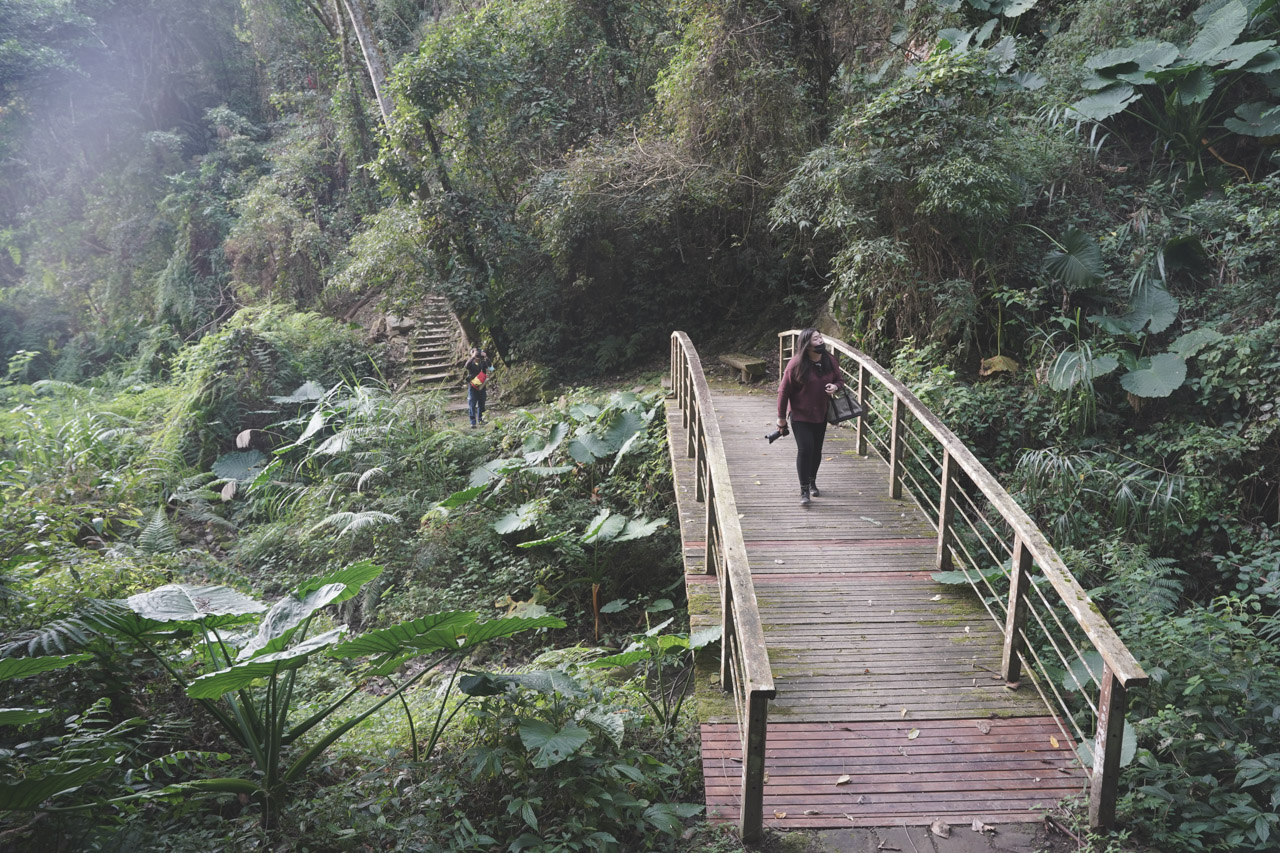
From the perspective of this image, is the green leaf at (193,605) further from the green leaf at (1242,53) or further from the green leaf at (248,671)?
the green leaf at (1242,53)

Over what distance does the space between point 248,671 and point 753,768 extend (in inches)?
83.1

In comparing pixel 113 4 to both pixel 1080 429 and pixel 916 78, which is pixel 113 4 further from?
pixel 1080 429

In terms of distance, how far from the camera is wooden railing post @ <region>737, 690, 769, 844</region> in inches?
115

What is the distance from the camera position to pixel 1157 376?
6.71 metres

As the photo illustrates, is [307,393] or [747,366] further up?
[747,366]

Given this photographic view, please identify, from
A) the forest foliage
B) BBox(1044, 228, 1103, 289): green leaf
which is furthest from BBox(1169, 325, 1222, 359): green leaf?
BBox(1044, 228, 1103, 289): green leaf

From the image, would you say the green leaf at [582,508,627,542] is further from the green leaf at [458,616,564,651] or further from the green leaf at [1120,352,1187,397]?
the green leaf at [1120,352,1187,397]

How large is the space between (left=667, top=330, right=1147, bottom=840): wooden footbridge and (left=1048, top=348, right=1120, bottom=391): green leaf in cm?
195

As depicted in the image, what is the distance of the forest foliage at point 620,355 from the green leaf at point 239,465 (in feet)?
0.17

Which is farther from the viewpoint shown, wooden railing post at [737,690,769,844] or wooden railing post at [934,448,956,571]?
wooden railing post at [934,448,956,571]

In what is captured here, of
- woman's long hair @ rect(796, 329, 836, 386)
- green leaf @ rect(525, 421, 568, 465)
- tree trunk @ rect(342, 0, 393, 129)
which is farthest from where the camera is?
tree trunk @ rect(342, 0, 393, 129)

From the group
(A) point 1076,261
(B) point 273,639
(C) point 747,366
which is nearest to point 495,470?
(C) point 747,366

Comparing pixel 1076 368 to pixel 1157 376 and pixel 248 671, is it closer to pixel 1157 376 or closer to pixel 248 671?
pixel 1157 376

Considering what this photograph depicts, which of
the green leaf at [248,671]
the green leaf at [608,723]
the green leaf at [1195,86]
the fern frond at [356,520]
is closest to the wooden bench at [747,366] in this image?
the fern frond at [356,520]
